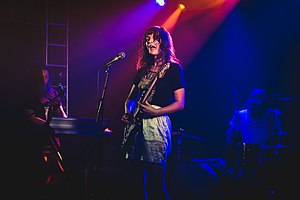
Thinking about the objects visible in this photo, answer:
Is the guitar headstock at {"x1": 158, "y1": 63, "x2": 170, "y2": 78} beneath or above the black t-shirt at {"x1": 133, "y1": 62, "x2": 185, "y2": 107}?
above

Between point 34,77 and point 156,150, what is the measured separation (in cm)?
287

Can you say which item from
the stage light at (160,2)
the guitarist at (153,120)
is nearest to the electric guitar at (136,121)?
the guitarist at (153,120)

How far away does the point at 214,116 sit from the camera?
6.98m

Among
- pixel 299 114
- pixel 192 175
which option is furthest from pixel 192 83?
pixel 192 175

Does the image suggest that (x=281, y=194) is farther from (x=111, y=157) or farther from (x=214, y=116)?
(x=111, y=157)

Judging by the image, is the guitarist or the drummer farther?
the drummer

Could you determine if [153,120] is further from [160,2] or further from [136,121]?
[160,2]

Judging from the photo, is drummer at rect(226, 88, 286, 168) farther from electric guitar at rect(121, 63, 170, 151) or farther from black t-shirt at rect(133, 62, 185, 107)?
electric guitar at rect(121, 63, 170, 151)

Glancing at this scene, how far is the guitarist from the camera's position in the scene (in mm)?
2990

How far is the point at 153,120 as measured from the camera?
3029mm

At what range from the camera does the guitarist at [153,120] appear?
2.99m

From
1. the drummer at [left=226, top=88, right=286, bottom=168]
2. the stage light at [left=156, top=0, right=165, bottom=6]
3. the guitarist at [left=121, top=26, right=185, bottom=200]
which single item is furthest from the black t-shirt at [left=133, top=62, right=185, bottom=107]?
the stage light at [left=156, top=0, right=165, bottom=6]

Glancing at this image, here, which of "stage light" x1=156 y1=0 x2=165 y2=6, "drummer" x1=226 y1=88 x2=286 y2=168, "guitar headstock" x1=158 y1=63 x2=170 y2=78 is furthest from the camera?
"stage light" x1=156 y1=0 x2=165 y2=6

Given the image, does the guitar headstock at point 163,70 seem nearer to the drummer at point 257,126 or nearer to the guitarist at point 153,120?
the guitarist at point 153,120
